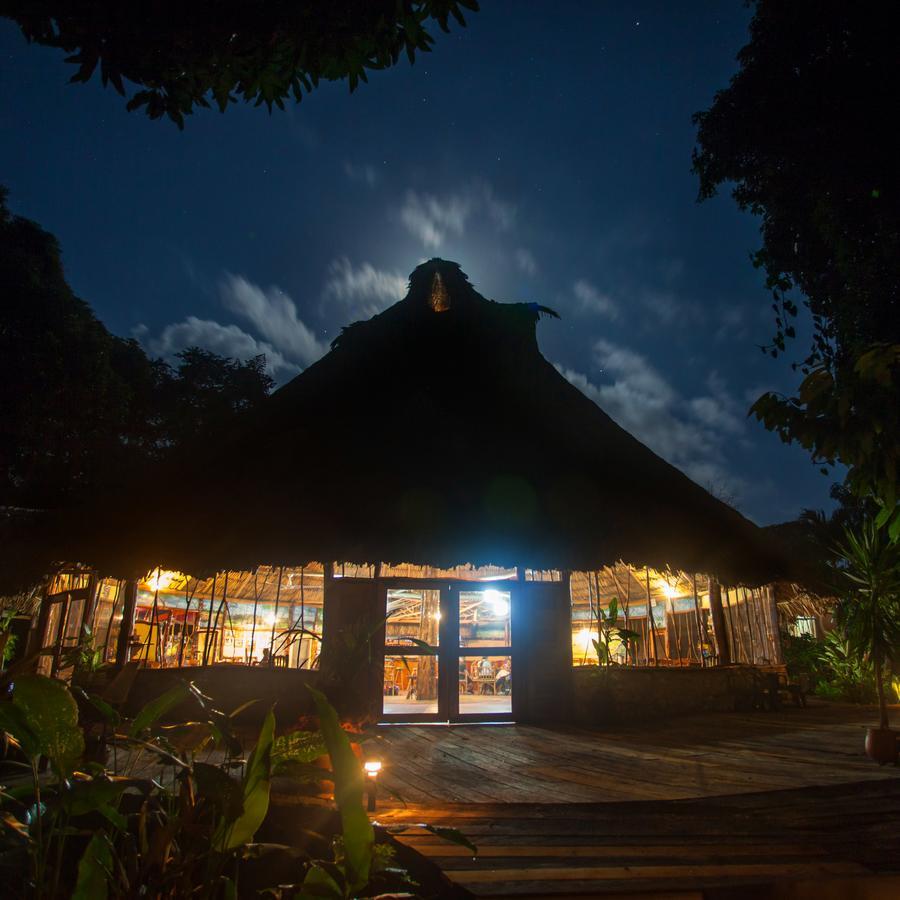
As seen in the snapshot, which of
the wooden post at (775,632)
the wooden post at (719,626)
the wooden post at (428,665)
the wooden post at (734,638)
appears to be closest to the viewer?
the wooden post at (719,626)

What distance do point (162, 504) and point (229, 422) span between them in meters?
1.80

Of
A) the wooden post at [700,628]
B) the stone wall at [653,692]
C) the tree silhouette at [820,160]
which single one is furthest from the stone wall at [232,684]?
the wooden post at [700,628]

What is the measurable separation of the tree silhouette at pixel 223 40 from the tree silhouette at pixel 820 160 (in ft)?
20.0

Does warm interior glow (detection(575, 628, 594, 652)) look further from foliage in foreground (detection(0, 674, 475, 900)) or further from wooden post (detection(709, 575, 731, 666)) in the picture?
foliage in foreground (detection(0, 674, 475, 900))

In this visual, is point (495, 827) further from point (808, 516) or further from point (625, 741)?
point (808, 516)

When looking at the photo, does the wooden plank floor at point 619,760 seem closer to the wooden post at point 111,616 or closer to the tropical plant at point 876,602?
the tropical plant at point 876,602

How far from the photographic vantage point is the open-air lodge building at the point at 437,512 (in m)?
3.98

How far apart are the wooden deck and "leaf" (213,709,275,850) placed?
1.43 meters

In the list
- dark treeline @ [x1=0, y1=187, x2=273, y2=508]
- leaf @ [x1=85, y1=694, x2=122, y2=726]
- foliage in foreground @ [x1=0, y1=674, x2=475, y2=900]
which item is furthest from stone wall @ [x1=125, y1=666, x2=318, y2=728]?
foliage in foreground @ [x1=0, y1=674, x2=475, y2=900]

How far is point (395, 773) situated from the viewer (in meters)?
4.31

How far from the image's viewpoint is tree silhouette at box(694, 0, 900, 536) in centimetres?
807

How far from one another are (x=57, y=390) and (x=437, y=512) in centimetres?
902

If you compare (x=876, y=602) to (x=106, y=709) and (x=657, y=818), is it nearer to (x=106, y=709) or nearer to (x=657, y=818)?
(x=657, y=818)

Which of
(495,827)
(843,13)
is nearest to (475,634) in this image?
(495,827)
